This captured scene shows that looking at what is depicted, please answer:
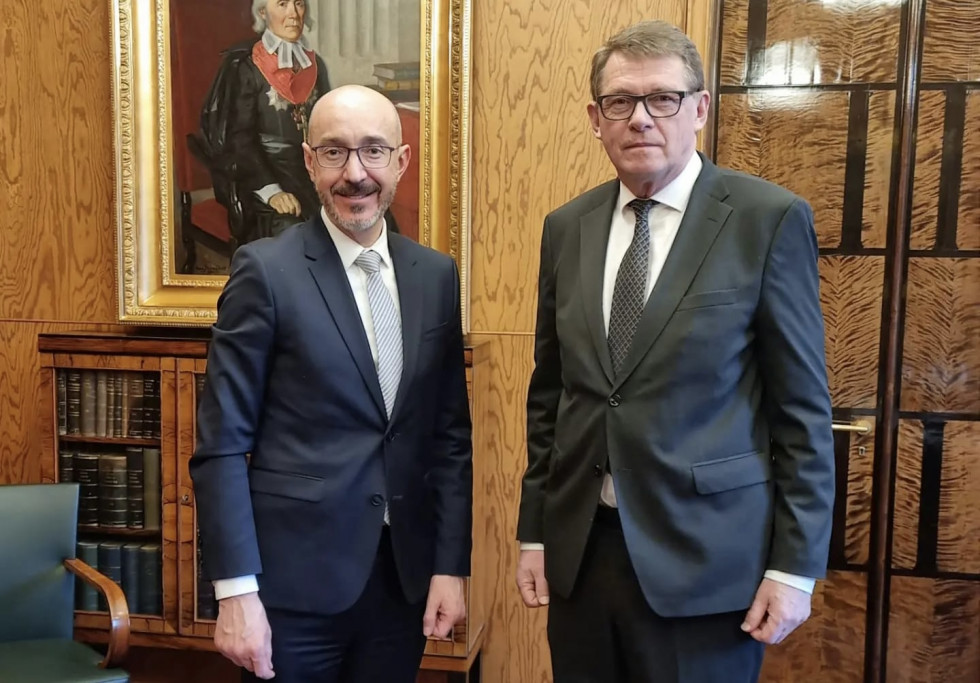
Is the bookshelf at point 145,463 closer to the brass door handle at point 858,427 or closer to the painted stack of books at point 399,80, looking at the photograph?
the painted stack of books at point 399,80

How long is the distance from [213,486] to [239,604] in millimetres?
216

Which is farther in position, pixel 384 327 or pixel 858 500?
pixel 858 500

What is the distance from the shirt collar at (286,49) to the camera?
97.0 inches

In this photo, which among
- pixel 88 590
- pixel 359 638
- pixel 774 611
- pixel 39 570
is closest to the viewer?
pixel 774 611

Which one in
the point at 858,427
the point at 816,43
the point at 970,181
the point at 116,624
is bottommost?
the point at 116,624

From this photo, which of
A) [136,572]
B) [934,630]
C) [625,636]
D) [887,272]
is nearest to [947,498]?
[934,630]

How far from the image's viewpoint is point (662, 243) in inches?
54.2

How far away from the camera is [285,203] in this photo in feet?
8.29

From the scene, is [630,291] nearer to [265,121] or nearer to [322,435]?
[322,435]

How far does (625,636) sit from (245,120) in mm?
1962

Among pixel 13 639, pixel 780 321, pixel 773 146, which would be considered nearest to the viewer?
pixel 780 321

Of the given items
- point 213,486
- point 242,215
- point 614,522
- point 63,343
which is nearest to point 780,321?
point 614,522

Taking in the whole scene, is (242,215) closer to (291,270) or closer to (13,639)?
(291,270)

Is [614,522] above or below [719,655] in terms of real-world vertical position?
above
